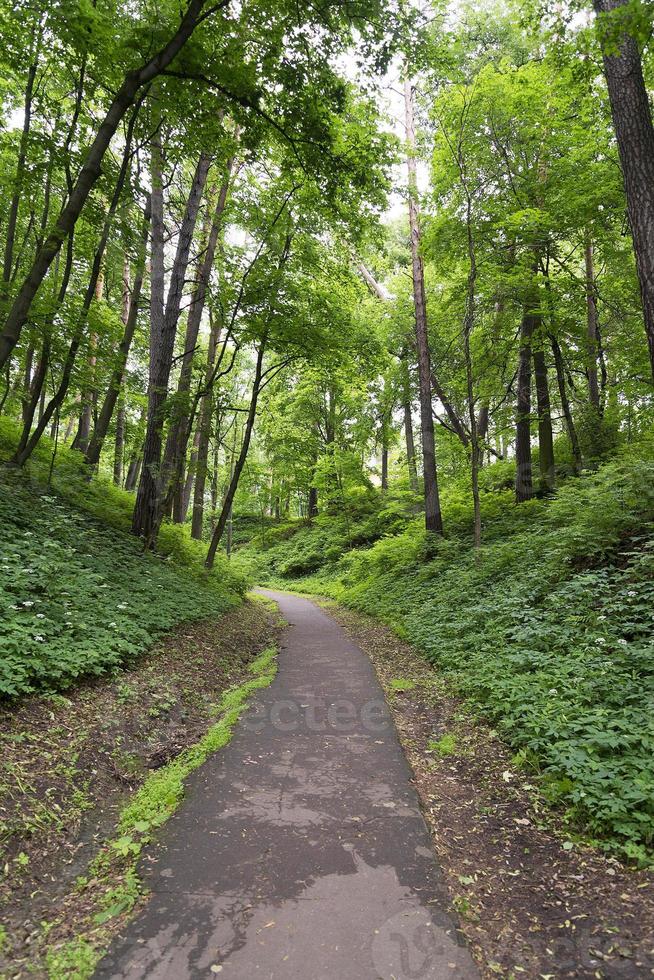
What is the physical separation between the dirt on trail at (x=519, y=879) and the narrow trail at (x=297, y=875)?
0.17 metres

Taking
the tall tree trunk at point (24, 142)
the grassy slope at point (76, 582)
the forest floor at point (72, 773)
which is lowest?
the forest floor at point (72, 773)

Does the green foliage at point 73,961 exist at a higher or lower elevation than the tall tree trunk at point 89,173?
lower

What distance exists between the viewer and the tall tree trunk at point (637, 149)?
5.73m

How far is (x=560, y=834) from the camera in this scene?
3221mm

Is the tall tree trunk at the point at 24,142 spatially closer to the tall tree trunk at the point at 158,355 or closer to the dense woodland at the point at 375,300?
the dense woodland at the point at 375,300

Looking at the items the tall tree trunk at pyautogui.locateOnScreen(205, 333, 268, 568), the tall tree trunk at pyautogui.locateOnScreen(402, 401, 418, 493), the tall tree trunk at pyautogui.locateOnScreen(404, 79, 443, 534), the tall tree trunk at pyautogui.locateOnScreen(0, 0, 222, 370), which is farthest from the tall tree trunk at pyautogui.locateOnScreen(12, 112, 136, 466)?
the tall tree trunk at pyautogui.locateOnScreen(402, 401, 418, 493)

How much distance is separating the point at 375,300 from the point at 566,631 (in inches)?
530

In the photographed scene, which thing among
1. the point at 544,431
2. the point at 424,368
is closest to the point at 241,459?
the point at 424,368

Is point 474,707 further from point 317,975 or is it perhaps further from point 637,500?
point 637,500

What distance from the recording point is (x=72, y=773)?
11.9 feet

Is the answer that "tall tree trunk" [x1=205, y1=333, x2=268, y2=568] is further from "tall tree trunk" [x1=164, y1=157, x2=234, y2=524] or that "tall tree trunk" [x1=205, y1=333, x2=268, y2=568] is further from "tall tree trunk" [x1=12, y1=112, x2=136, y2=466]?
"tall tree trunk" [x1=12, y1=112, x2=136, y2=466]

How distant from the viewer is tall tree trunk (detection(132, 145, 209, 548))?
9.83m

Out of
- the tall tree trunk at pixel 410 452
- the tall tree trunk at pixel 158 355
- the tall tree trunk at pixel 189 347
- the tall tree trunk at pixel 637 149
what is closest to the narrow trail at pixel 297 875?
the tall tree trunk at pixel 637 149

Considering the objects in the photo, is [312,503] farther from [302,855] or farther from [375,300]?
[302,855]
